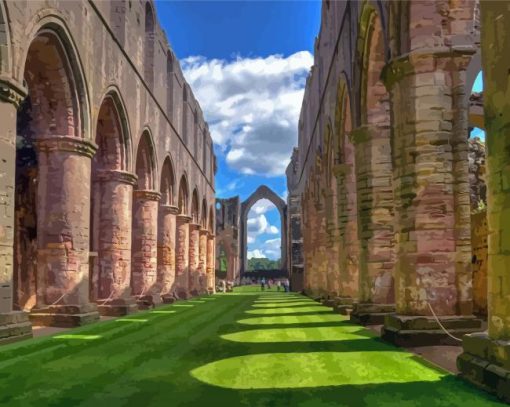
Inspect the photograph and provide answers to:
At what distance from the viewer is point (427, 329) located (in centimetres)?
732

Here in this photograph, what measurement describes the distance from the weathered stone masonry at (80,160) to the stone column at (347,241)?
533 cm

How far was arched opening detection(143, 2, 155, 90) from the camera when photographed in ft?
60.3

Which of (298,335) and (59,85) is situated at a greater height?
(59,85)

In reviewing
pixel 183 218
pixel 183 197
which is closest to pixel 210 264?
pixel 183 197

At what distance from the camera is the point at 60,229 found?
11.0 m

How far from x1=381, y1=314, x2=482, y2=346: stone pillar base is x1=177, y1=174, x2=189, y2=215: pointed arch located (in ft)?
61.9

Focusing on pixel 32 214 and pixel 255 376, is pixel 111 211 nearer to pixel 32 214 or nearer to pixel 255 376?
pixel 32 214

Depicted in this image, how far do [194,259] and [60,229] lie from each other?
59.0 ft

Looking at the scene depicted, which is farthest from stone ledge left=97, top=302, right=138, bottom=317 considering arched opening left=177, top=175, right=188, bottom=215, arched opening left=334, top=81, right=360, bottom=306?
arched opening left=177, top=175, right=188, bottom=215

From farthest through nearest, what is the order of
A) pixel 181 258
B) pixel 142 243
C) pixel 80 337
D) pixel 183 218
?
pixel 183 218 → pixel 181 258 → pixel 142 243 → pixel 80 337

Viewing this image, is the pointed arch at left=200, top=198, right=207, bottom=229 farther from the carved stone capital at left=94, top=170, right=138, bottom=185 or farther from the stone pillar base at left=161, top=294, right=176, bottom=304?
the carved stone capital at left=94, top=170, right=138, bottom=185

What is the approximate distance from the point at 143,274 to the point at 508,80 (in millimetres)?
14607

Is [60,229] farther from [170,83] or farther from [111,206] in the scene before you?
[170,83]

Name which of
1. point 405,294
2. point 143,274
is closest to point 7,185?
point 405,294
